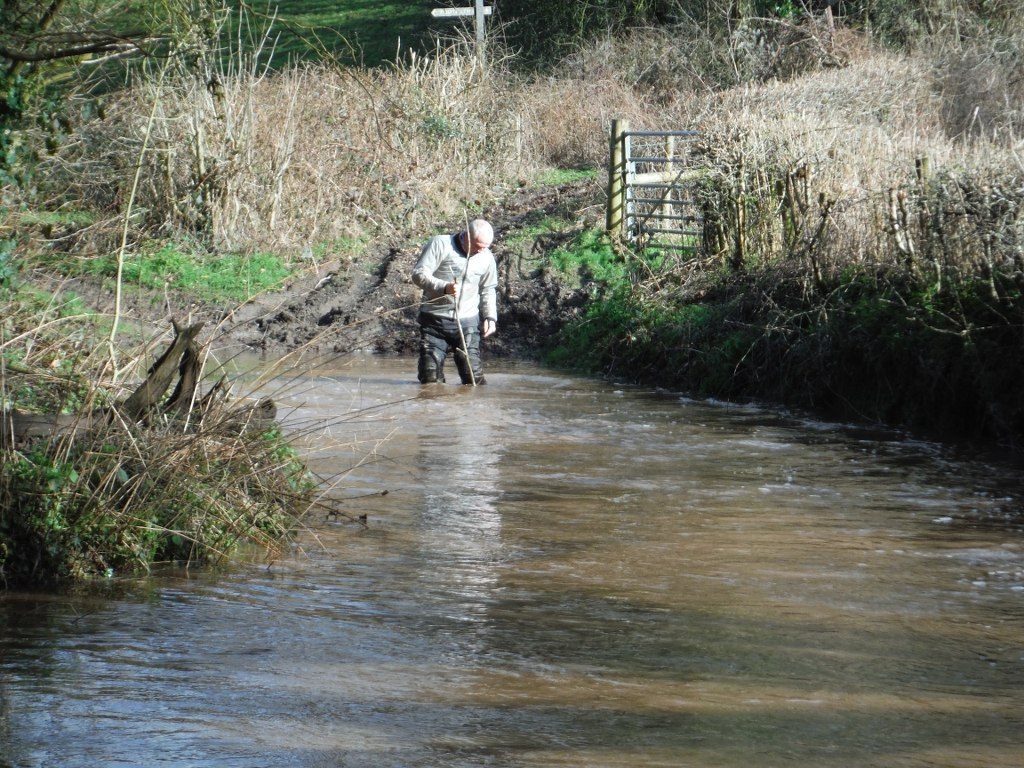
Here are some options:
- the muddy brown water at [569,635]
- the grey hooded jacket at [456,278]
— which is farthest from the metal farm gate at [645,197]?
the muddy brown water at [569,635]

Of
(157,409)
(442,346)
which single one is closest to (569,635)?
(157,409)

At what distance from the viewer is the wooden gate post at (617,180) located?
731 inches

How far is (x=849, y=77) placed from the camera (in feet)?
81.2

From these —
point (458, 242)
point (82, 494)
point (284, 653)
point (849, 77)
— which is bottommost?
point (284, 653)

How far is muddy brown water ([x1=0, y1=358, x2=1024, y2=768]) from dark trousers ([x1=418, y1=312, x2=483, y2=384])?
159 inches

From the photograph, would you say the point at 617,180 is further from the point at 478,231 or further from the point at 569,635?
the point at 569,635

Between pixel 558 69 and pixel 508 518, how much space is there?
2482 cm

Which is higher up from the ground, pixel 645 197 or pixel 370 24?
pixel 370 24

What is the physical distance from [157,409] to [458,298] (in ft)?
21.0

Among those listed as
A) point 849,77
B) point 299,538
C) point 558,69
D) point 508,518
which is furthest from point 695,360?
point 558,69

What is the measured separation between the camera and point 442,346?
1412cm

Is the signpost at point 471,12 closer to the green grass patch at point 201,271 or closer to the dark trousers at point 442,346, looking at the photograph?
the green grass patch at point 201,271

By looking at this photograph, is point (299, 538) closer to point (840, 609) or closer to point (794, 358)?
point (840, 609)

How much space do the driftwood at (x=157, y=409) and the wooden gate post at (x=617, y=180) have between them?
11553mm
